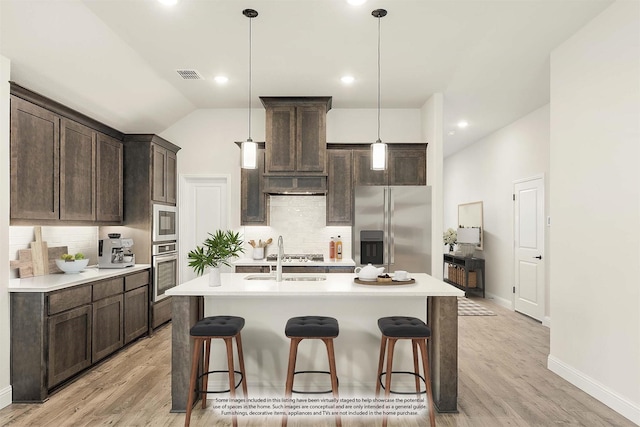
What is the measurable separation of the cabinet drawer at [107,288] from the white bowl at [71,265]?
0.25 metres

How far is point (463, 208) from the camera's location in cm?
870

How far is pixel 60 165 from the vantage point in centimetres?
373

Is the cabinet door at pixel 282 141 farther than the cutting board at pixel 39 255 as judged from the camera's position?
Yes

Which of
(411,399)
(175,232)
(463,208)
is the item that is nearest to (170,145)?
(175,232)

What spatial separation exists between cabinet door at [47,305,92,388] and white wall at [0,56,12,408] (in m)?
0.28

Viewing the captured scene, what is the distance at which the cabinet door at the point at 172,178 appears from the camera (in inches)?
214

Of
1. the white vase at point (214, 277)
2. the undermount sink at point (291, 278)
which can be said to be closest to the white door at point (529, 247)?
the undermount sink at point (291, 278)

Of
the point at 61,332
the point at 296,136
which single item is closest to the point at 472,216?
the point at 296,136

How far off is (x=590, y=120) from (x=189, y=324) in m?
3.66

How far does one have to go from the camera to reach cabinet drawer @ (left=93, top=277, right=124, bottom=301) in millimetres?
3750

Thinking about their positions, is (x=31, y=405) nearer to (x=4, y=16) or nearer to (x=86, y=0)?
(x=4, y=16)

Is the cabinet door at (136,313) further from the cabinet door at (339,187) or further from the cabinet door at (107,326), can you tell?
the cabinet door at (339,187)

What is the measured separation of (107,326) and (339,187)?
3203 mm

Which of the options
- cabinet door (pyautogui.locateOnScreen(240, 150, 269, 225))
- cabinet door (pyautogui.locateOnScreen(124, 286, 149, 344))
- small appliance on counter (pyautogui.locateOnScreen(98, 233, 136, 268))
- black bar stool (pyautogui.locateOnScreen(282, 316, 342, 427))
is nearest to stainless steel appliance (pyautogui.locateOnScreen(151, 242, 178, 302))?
cabinet door (pyautogui.locateOnScreen(124, 286, 149, 344))
